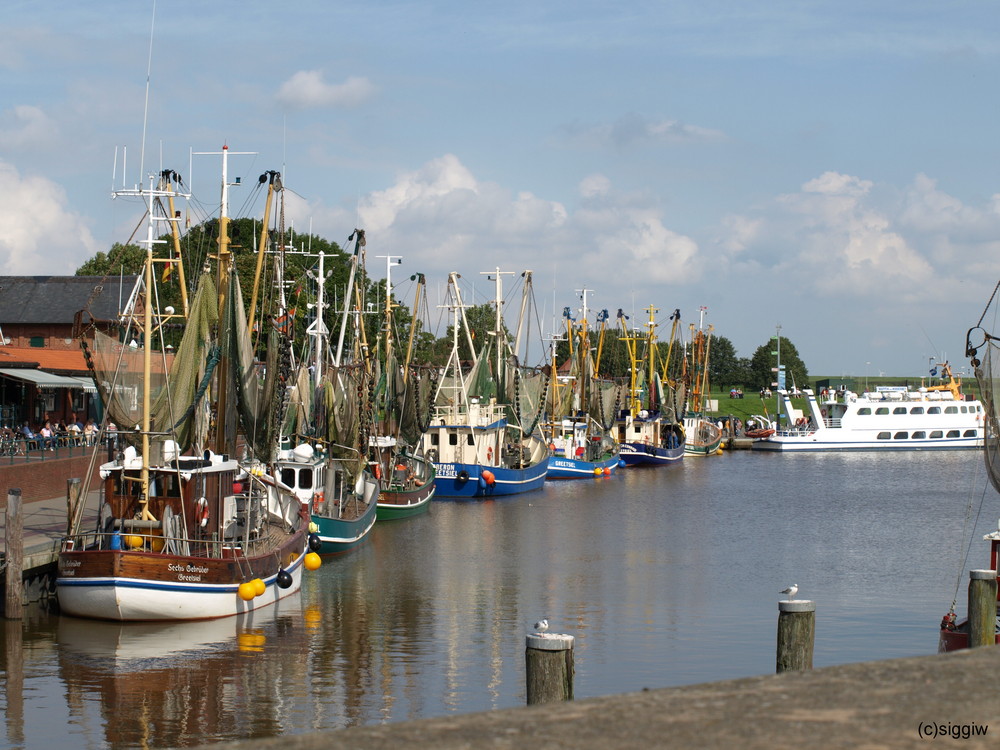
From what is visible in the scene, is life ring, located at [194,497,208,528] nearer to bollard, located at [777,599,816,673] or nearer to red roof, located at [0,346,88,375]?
bollard, located at [777,599,816,673]

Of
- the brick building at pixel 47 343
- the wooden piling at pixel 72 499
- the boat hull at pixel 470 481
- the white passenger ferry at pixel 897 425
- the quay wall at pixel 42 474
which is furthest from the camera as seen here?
the white passenger ferry at pixel 897 425

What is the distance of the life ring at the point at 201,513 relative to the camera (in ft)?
90.7

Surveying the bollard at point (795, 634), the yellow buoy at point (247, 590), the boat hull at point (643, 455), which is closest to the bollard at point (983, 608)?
the bollard at point (795, 634)

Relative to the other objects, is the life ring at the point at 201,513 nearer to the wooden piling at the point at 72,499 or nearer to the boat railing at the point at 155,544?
the boat railing at the point at 155,544

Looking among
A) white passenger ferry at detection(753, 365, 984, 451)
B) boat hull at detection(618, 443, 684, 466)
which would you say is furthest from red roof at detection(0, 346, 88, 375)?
white passenger ferry at detection(753, 365, 984, 451)

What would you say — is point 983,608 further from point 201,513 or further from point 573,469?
point 573,469

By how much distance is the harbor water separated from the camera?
20.7m

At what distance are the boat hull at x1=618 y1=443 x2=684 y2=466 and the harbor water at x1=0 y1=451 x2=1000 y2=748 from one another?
1453 inches

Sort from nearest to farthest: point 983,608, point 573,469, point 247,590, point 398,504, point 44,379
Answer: point 983,608 → point 247,590 → point 398,504 → point 44,379 → point 573,469

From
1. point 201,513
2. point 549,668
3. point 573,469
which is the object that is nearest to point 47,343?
point 573,469

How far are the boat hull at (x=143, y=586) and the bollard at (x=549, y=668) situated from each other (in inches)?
572

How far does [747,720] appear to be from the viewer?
5.71 m

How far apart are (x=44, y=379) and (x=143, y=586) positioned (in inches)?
1136

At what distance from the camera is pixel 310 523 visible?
35594mm
